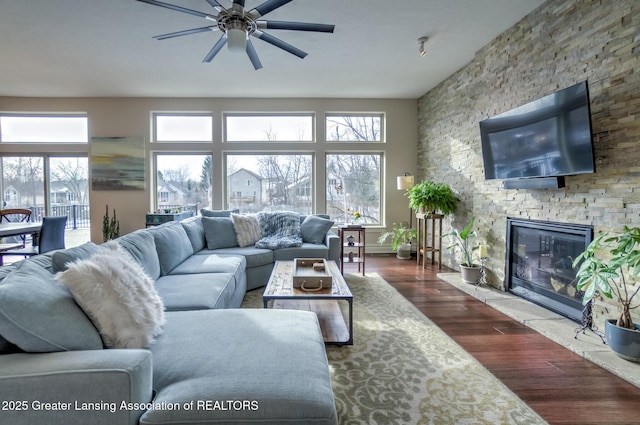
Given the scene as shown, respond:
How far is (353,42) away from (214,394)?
142 inches

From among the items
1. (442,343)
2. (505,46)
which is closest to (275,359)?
(442,343)

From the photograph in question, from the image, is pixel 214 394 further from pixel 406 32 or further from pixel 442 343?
pixel 406 32

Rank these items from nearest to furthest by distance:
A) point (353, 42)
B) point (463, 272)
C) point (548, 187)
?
1. point (548, 187)
2. point (353, 42)
3. point (463, 272)

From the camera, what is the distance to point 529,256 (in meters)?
3.09

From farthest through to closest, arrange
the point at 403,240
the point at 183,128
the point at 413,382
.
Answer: the point at 183,128
the point at 403,240
the point at 413,382

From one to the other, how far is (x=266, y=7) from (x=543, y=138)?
2.56 meters

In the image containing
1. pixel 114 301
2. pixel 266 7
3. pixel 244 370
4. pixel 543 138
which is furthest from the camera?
pixel 543 138

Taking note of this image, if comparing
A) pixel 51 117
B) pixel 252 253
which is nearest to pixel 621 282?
pixel 252 253

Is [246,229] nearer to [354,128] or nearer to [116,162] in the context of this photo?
[354,128]

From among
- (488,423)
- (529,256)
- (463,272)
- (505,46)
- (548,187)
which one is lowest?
(488,423)

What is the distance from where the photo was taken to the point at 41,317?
103 centimetres

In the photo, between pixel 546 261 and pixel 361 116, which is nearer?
pixel 546 261

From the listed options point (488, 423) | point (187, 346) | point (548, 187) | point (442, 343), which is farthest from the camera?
point (548, 187)

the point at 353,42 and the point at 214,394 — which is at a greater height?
the point at 353,42
